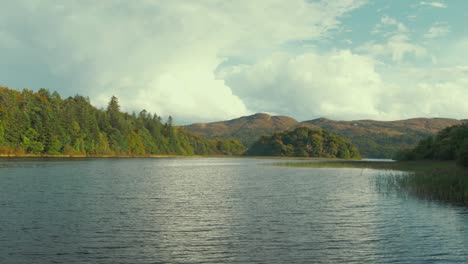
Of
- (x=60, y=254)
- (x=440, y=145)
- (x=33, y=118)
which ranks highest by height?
(x=33, y=118)

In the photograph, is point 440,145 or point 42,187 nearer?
point 42,187

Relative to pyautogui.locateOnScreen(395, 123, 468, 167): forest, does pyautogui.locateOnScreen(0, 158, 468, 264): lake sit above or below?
→ below

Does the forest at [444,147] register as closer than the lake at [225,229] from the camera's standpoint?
No

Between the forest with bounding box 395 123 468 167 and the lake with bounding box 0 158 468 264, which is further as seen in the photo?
the forest with bounding box 395 123 468 167

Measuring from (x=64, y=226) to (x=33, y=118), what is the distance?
613 ft

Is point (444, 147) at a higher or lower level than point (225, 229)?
higher

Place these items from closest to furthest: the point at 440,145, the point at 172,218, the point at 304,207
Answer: the point at 172,218
the point at 304,207
the point at 440,145

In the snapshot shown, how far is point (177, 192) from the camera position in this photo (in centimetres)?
5644

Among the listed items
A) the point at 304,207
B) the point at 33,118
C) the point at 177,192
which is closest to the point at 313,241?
the point at 304,207

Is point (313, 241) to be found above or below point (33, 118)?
below

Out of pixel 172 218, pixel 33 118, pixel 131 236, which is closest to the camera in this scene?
pixel 131 236

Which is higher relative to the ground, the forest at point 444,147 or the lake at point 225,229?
the forest at point 444,147

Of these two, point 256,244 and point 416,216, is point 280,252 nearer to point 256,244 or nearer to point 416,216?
point 256,244

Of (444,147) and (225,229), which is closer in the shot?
(225,229)
